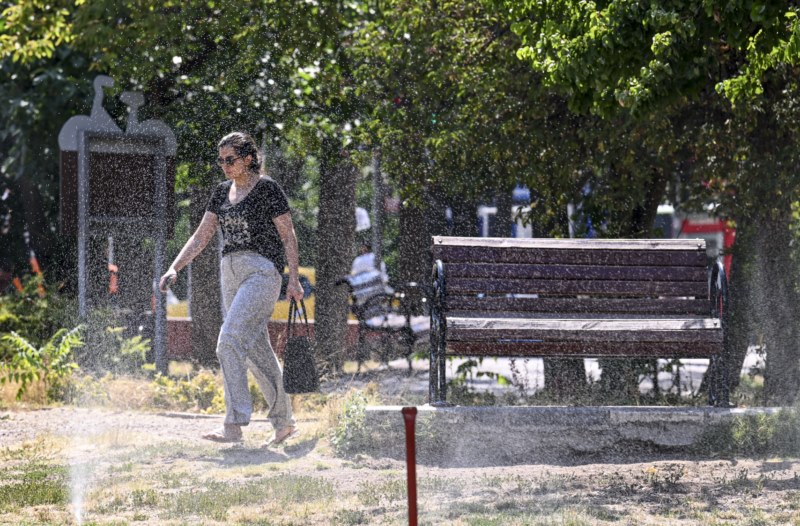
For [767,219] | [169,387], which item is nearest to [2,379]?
[169,387]

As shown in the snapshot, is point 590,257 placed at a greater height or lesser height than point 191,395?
greater

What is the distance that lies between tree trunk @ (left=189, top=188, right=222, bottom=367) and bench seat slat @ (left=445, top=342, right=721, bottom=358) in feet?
21.3

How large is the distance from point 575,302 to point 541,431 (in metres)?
1.38

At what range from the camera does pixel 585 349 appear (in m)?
8.77

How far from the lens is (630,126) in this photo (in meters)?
10.5

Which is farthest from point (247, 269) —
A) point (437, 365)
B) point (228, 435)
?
point (437, 365)

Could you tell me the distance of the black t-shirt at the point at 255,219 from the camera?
853cm

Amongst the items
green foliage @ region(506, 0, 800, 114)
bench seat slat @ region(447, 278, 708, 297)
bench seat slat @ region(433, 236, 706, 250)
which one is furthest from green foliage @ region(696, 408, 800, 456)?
green foliage @ region(506, 0, 800, 114)

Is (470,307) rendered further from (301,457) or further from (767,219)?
(767,219)

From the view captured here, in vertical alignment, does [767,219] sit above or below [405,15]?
below

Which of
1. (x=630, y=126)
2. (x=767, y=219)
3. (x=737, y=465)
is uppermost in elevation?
(x=630, y=126)

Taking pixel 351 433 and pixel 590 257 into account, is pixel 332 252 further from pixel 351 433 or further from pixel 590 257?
pixel 351 433

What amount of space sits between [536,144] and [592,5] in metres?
3.22

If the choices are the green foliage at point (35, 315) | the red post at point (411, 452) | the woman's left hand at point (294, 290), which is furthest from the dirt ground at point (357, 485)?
the green foliage at point (35, 315)
